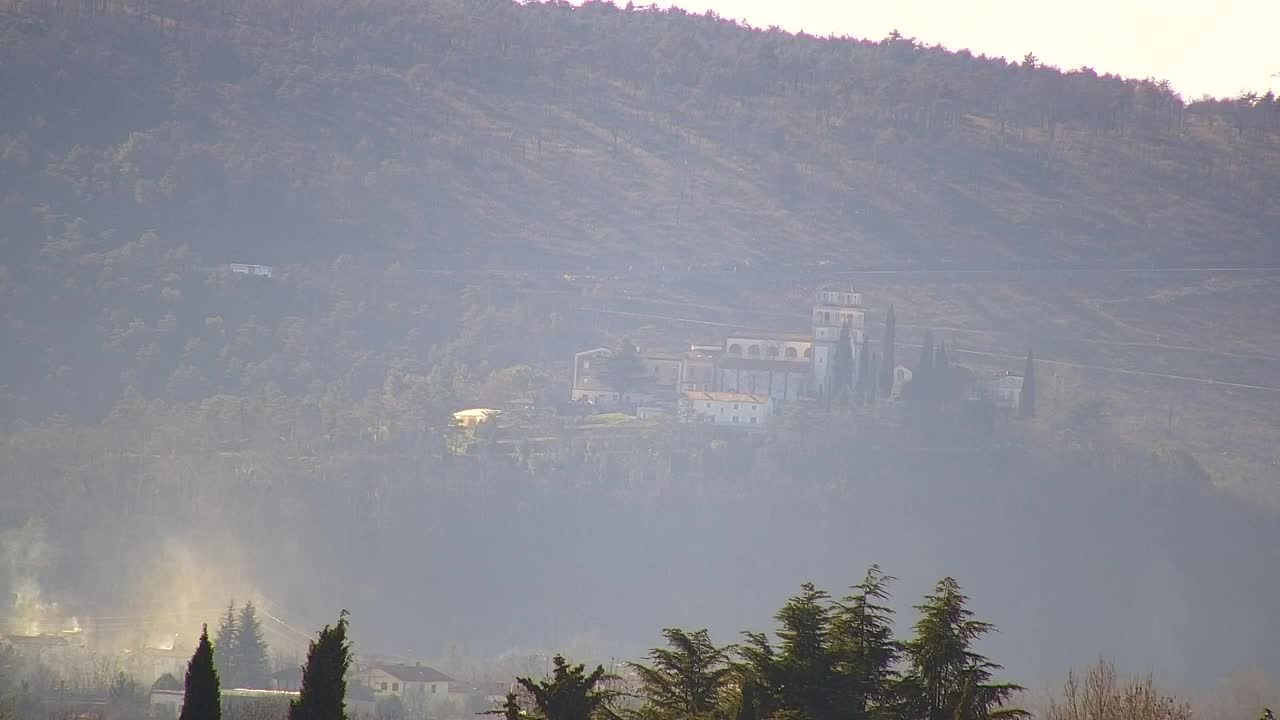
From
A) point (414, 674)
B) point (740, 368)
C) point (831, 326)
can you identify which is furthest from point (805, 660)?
point (831, 326)

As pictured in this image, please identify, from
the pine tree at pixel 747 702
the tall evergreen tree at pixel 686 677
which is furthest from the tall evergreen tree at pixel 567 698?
the tall evergreen tree at pixel 686 677

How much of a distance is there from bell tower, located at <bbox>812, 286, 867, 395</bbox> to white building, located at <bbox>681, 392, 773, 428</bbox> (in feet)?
15.5

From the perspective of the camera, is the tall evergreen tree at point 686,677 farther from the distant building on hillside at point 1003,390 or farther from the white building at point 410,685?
the distant building on hillside at point 1003,390

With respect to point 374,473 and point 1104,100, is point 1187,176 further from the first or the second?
point 374,473

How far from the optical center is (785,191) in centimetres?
17112

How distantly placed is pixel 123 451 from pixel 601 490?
24807 mm

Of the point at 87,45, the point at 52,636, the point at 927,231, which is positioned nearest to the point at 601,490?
the point at 52,636

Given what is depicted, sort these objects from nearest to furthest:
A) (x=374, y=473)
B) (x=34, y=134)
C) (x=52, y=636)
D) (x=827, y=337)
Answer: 1. (x=52, y=636)
2. (x=374, y=473)
3. (x=827, y=337)
4. (x=34, y=134)

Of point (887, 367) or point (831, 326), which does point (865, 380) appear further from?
point (831, 326)

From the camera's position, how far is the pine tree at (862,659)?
27.8 m

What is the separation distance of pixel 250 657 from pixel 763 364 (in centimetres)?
5387

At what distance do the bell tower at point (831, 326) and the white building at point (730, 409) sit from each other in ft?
15.5

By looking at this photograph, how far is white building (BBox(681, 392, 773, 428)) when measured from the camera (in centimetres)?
11175

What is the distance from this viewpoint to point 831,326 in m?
125
